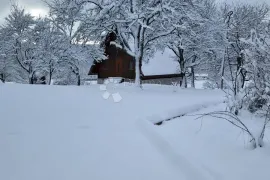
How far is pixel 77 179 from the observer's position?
2832mm

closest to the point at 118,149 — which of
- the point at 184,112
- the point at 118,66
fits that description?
the point at 184,112

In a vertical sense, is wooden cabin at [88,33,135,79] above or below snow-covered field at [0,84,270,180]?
above

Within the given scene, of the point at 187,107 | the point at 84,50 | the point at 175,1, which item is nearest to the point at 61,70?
the point at 84,50

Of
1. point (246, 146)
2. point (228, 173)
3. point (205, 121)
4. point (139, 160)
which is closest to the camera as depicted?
point (228, 173)

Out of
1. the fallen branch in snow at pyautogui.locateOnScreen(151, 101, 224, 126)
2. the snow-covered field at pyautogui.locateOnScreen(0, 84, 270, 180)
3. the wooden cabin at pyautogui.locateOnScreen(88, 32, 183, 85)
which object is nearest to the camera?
the snow-covered field at pyautogui.locateOnScreen(0, 84, 270, 180)

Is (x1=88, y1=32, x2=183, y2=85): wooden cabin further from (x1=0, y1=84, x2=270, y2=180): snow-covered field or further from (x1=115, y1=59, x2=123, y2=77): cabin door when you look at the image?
(x1=0, y1=84, x2=270, y2=180): snow-covered field

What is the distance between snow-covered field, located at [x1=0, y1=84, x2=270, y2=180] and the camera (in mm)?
3105

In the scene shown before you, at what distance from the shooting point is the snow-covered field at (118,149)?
3.11m

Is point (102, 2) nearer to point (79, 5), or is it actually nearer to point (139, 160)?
point (79, 5)

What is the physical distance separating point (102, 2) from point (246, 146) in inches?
581

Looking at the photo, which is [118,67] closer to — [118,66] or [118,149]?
[118,66]

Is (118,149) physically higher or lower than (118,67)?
lower

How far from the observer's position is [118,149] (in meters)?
4.00

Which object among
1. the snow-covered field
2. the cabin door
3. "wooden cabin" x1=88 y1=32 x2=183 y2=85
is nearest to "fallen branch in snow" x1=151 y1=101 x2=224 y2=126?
the snow-covered field
